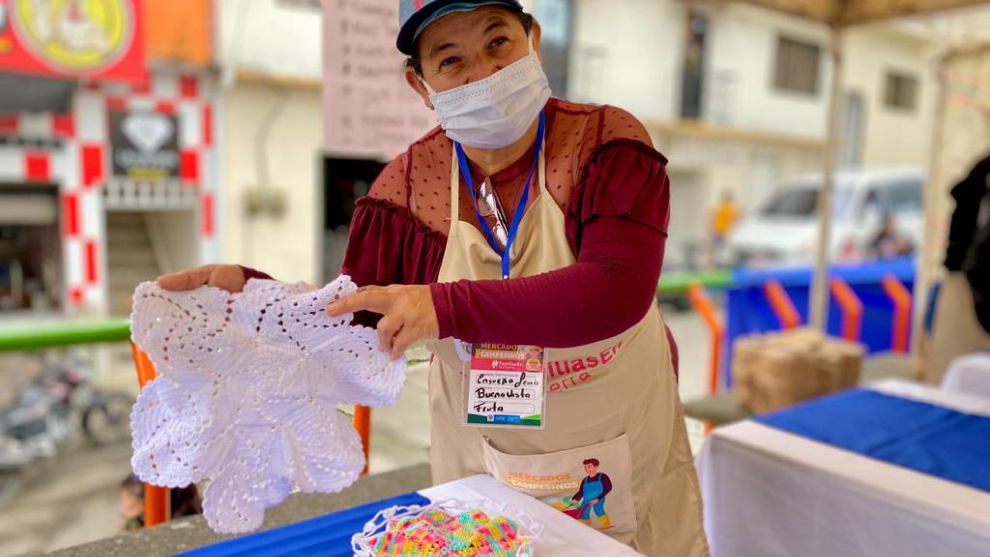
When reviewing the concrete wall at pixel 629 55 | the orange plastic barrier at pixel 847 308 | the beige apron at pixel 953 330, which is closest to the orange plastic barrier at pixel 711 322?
the beige apron at pixel 953 330

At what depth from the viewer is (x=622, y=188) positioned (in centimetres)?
103

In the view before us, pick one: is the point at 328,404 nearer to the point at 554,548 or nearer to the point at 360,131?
the point at 554,548

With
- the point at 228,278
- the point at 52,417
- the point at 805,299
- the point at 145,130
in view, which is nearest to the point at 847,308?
the point at 805,299

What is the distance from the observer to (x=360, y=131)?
2.14 m

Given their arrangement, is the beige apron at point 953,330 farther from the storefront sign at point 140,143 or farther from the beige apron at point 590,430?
the storefront sign at point 140,143

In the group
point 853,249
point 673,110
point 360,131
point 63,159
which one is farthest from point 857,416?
point 673,110

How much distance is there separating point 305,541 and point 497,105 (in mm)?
723

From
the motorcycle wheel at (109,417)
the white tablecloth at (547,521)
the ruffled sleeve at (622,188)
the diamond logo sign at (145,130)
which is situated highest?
the diamond logo sign at (145,130)

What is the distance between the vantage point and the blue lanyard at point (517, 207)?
1121 mm

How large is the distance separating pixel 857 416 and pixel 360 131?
62.1 inches

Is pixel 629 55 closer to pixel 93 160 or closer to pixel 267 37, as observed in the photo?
pixel 267 37

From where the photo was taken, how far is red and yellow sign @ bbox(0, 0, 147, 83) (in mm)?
4625

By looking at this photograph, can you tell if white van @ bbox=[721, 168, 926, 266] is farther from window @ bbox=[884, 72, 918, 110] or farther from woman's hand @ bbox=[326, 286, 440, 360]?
woman's hand @ bbox=[326, 286, 440, 360]

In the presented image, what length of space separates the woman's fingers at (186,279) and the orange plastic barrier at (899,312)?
5105 mm
